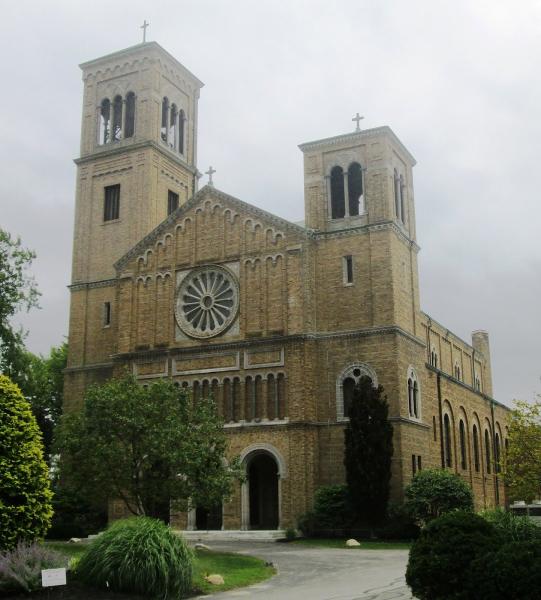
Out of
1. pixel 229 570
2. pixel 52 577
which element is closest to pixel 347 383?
pixel 229 570

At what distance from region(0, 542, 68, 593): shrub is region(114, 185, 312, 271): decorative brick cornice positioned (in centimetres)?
2712

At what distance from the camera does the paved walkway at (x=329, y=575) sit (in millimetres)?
19047

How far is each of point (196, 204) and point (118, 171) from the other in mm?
7950

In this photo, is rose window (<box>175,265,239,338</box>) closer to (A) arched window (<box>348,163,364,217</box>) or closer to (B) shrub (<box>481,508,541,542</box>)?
(A) arched window (<box>348,163,364,217</box>)

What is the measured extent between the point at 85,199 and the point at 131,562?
121 feet

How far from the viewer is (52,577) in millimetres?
16062

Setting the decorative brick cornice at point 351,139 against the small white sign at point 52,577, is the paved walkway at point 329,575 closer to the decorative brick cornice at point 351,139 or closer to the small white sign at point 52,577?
the small white sign at point 52,577

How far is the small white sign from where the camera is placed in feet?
52.3

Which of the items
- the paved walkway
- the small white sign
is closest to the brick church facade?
the paved walkway

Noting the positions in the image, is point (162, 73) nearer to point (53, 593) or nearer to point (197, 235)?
point (197, 235)

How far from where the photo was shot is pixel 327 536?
3753cm

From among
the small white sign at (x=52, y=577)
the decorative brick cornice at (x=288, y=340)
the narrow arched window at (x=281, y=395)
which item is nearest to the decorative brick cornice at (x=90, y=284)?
the decorative brick cornice at (x=288, y=340)

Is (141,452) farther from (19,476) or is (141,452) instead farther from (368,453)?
(368,453)

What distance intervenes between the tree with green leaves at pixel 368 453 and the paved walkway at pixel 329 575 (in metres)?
4.58
